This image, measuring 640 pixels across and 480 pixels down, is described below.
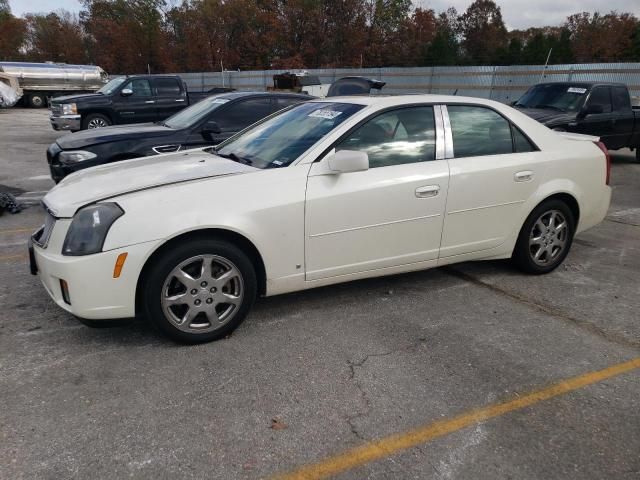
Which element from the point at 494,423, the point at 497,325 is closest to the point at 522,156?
the point at 497,325

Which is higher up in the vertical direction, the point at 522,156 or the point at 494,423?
the point at 522,156

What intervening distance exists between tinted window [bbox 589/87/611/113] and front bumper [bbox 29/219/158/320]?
32.1 feet

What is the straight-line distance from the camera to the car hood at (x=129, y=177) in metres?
3.34

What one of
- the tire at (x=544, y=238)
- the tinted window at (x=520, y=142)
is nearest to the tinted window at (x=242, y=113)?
the tinted window at (x=520, y=142)

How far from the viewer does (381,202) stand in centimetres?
371

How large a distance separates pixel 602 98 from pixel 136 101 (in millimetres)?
10817

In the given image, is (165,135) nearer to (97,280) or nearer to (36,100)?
(97,280)

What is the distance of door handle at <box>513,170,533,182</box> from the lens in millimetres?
4297

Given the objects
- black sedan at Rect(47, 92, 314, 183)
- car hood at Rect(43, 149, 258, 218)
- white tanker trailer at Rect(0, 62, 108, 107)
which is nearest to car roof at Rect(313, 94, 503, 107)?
car hood at Rect(43, 149, 258, 218)

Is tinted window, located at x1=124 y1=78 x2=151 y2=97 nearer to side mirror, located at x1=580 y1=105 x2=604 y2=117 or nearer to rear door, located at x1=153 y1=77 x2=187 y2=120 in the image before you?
rear door, located at x1=153 y1=77 x2=187 y2=120

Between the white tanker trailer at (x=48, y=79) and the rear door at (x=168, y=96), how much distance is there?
2043cm

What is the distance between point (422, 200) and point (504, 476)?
2067 millimetres

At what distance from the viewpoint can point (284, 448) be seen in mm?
2438

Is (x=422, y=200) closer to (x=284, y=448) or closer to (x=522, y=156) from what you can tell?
(x=522, y=156)
